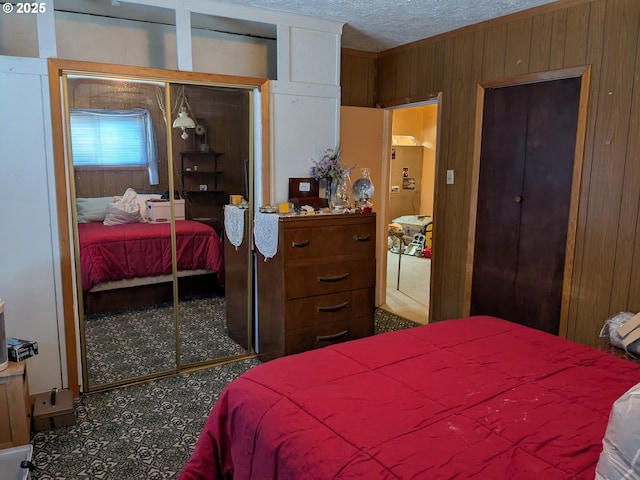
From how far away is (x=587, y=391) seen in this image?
5.00 feet

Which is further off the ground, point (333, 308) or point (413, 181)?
point (413, 181)

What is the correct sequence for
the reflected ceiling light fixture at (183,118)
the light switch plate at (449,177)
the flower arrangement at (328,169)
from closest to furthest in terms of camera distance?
the reflected ceiling light fixture at (183,118) → the flower arrangement at (328,169) → the light switch plate at (449,177)

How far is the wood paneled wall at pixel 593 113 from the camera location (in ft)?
8.88

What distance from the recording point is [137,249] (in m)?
3.00

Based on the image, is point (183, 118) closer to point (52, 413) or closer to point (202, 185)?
point (202, 185)

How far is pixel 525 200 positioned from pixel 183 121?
7.82 ft

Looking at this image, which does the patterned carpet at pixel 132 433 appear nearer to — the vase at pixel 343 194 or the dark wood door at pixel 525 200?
the vase at pixel 343 194

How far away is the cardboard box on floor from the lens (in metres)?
2.41

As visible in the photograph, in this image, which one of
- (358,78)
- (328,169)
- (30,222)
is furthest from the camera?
(358,78)

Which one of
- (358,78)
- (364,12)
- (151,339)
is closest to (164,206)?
(151,339)

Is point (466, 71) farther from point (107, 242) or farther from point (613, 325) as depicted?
point (107, 242)

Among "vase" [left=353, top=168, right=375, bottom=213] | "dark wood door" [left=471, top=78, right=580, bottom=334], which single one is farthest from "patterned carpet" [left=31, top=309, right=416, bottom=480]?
"dark wood door" [left=471, top=78, right=580, bottom=334]

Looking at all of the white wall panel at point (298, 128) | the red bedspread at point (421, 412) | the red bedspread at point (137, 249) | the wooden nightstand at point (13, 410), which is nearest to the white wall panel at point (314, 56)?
the white wall panel at point (298, 128)

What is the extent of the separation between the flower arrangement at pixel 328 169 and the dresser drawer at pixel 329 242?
1.53 ft
